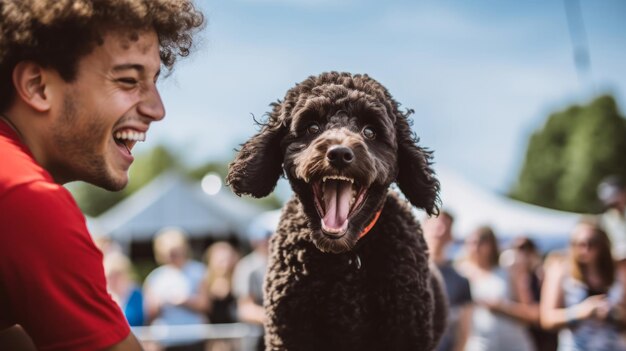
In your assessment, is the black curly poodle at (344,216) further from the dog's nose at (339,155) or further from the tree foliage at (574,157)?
the tree foliage at (574,157)

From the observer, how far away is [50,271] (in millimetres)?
2199

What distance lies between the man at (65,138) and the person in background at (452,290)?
455 cm

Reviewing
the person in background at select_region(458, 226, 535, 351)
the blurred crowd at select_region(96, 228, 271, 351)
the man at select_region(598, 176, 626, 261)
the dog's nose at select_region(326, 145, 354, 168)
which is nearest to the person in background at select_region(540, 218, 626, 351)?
the person in background at select_region(458, 226, 535, 351)

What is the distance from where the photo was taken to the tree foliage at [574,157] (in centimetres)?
5367

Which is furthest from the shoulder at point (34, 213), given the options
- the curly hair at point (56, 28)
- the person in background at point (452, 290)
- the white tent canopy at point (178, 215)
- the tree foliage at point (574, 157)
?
the tree foliage at point (574, 157)

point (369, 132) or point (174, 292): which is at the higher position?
point (369, 132)

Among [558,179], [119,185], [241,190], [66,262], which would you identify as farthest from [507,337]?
[558,179]

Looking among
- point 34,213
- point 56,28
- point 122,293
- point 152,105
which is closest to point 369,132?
point 152,105

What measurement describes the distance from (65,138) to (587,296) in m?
5.42

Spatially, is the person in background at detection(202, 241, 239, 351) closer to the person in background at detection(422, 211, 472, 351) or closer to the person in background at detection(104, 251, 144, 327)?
the person in background at detection(104, 251, 144, 327)

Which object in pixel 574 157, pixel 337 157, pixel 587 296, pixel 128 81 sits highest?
pixel 128 81

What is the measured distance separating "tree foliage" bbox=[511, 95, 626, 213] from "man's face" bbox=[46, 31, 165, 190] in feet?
176

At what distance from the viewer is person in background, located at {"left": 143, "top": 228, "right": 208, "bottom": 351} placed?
A: 9453 mm

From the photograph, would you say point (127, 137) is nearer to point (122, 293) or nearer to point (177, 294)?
point (177, 294)
